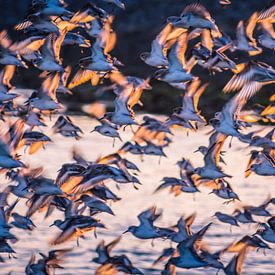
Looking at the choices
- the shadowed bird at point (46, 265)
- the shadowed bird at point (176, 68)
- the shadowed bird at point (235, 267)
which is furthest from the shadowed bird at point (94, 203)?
the shadowed bird at point (176, 68)

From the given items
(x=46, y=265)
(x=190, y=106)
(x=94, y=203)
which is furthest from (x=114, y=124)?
(x=46, y=265)

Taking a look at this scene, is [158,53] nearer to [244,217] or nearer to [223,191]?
[223,191]

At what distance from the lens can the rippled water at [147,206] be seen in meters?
21.0

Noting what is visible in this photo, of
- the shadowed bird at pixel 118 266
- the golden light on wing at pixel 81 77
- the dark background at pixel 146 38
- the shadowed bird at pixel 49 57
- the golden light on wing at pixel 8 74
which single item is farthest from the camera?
the dark background at pixel 146 38

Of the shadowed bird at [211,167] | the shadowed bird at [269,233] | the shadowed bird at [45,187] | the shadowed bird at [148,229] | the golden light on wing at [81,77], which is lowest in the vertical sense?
the shadowed bird at [269,233]

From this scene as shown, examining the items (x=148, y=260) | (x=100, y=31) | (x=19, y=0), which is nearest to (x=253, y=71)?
(x=100, y=31)

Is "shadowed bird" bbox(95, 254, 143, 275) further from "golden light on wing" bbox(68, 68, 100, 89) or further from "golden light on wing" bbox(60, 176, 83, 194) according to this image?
"golden light on wing" bbox(68, 68, 100, 89)

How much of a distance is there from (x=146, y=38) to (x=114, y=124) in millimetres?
26202

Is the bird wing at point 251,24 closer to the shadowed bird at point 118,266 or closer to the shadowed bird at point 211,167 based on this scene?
the shadowed bird at point 211,167

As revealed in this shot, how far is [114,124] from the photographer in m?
20.6

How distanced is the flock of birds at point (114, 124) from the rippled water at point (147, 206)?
101cm

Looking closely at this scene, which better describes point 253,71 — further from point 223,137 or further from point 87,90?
point 87,90

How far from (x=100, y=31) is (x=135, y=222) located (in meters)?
4.78

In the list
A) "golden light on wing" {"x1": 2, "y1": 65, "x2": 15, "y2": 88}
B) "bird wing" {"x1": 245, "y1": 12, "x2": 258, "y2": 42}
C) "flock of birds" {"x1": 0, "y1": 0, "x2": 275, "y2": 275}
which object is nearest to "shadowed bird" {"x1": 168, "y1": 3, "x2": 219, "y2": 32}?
"flock of birds" {"x1": 0, "y1": 0, "x2": 275, "y2": 275}
